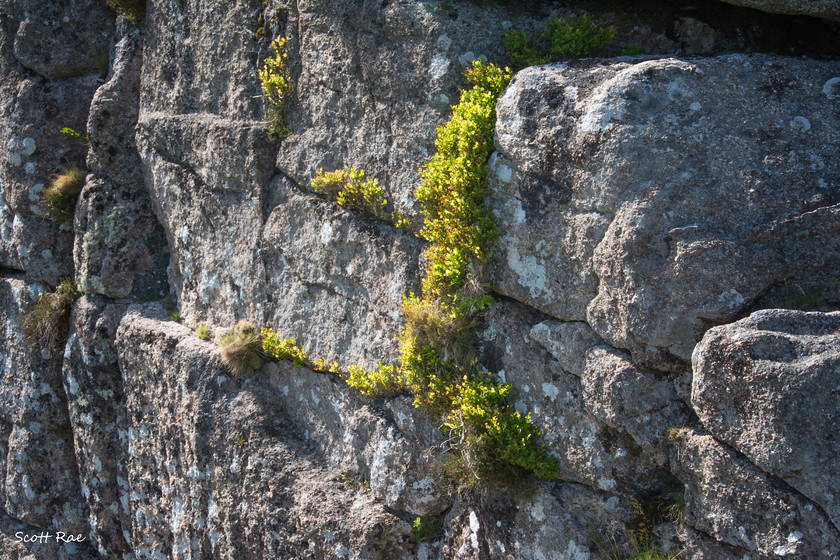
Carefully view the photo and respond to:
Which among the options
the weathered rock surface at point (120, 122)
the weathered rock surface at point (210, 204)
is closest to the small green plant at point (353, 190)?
the weathered rock surface at point (210, 204)

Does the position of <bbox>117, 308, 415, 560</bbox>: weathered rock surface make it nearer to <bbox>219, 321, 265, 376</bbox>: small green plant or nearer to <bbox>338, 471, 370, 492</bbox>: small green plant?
<bbox>338, 471, 370, 492</bbox>: small green plant

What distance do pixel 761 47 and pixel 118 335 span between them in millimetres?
6870

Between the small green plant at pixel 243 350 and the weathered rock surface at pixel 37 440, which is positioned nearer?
the small green plant at pixel 243 350

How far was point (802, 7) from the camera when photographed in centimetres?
417

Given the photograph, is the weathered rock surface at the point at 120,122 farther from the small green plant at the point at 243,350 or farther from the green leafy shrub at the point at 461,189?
the green leafy shrub at the point at 461,189

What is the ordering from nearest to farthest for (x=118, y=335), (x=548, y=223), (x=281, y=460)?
1. (x=548, y=223)
2. (x=281, y=460)
3. (x=118, y=335)

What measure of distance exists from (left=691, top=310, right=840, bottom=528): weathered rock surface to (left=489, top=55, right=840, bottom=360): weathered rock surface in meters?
0.26

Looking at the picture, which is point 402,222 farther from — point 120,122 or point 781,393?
point 120,122

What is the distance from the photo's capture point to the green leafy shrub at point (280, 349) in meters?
6.16

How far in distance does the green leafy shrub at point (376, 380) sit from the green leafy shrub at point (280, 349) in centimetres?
73

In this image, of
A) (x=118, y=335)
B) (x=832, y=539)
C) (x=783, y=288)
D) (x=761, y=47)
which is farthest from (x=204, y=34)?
(x=832, y=539)

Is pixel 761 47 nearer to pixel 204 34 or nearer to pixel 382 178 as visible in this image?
pixel 382 178

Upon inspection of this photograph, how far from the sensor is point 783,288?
382cm

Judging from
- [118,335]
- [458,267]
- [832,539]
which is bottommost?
[118,335]
